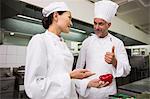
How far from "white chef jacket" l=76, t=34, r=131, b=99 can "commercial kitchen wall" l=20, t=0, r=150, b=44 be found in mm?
692

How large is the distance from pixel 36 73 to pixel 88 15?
1744mm

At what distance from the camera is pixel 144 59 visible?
3.66 m

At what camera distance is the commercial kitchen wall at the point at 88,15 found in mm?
1783

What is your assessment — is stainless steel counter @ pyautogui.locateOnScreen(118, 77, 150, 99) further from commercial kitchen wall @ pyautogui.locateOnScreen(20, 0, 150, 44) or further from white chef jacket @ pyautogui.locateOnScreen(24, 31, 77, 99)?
commercial kitchen wall @ pyautogui.locateOnScreen(20, 0, 150, 44)

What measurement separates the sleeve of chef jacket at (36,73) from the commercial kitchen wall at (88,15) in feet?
2.84

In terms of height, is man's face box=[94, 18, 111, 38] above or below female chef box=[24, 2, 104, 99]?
above

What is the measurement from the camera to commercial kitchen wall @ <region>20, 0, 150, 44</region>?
5.85 feet

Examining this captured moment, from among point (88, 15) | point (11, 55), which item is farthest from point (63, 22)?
point (11, 55)

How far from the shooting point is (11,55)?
2590 millimetres

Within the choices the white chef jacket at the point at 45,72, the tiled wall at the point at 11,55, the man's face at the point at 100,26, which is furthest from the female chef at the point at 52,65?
the tiled wall at the point at 11,55

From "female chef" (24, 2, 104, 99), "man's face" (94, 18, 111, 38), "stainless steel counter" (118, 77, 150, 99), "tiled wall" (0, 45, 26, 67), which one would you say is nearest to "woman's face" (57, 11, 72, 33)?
"female chef" (24, 2, 104, 99)

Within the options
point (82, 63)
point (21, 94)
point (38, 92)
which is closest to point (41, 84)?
point (38, 92)

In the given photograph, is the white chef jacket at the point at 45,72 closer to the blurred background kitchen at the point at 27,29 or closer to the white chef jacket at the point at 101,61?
the white chef jacket at the point at 101,61

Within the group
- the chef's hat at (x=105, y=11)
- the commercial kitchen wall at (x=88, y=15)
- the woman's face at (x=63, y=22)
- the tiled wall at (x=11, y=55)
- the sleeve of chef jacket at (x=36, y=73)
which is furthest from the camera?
the tiled wall at (x=11, y=55)
